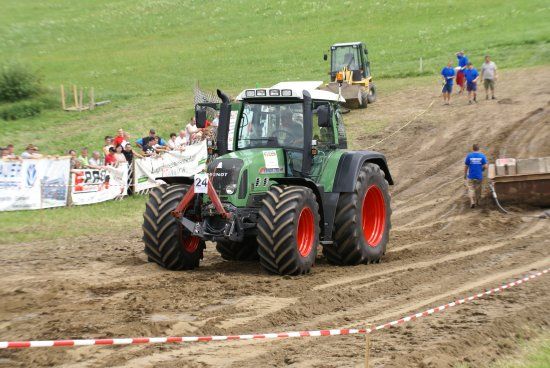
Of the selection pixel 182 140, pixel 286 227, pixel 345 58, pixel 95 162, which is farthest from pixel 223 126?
pixel 345 58

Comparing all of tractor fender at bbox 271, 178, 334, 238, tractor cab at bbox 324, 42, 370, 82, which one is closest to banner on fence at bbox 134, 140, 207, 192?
tractor fender at bbox 271, 178, 334, 238

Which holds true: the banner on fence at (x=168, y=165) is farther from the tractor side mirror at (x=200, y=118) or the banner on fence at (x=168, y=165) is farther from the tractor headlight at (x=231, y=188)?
the tractor headlight at (x=231, y=188)

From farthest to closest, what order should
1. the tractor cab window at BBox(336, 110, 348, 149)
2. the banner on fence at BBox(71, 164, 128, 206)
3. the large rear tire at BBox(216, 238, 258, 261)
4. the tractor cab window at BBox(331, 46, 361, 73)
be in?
the tractor cab window at BBox(331, 46, 361, 73) < the banner on fence at BBox(71, 164, 128, 206) < the tractor cab window at BBox(336, 110, 348, 149) < the large rear tire at BBox(216, 238, 258, 261)

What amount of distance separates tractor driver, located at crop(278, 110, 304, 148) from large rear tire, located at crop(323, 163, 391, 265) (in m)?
1.08

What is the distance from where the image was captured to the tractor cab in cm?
3167


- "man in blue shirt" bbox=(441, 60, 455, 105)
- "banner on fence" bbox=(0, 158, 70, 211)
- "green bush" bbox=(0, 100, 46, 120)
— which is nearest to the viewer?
"banner on fence" bbox=(0, 158, 70, 211)

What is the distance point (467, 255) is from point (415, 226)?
3826 millimetres

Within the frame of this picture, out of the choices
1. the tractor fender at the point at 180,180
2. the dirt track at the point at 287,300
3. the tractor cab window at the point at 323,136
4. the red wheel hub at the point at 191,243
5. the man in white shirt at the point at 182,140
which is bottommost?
the dirt track at the point at 287,300

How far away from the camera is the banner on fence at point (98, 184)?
1858 centimetres

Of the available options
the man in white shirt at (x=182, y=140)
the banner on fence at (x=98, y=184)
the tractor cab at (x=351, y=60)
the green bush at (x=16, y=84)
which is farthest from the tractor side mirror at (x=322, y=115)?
the green bush at (x=16, y=84)

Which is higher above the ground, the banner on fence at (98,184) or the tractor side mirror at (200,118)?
the tractor side mirror at (200,118)

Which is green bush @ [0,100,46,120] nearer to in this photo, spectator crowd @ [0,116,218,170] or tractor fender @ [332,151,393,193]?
spectator crowd @ [0,116,218,170]

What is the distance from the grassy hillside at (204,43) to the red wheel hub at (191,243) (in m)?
16.0

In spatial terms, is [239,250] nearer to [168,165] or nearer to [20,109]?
[168,165]
